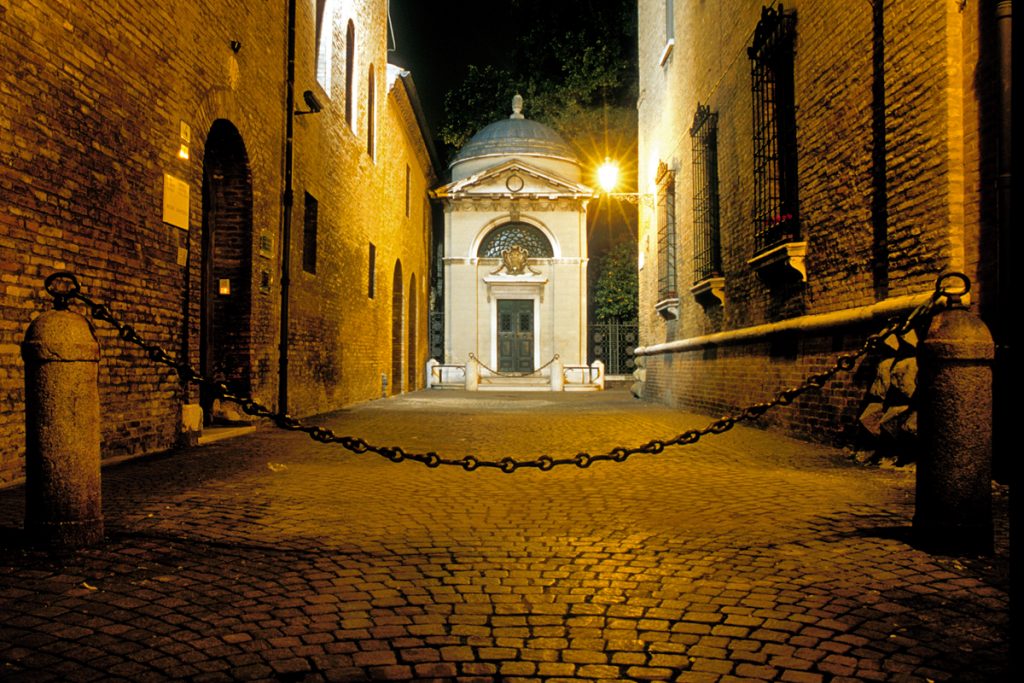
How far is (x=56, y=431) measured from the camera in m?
3.81

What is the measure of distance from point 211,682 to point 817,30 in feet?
28.6

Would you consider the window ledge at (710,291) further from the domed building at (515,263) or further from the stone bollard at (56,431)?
the domed building at (515,263)

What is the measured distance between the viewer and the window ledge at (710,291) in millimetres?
12031

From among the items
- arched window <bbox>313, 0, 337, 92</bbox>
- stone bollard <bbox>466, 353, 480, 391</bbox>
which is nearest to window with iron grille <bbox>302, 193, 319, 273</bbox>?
arched window <bbox>313, 0, 337, 92</bbox>

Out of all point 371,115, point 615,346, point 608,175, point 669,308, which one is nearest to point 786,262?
point 669,308

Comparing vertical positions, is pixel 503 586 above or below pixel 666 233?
below

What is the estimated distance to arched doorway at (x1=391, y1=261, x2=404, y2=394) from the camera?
22.1 meters

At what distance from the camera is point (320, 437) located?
4438mm

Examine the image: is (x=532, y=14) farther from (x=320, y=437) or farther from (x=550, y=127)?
(x=320, y=437)

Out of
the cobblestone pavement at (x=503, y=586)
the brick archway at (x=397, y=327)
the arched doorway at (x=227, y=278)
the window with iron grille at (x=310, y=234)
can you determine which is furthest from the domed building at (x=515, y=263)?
the cobblestone pavement at (x=503, y=586)

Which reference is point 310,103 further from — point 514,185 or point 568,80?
point 568,80

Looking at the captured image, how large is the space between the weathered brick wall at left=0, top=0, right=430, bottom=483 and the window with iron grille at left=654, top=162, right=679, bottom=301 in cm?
705

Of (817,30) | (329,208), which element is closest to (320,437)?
(817,30)

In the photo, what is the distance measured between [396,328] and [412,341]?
2.15 meters
